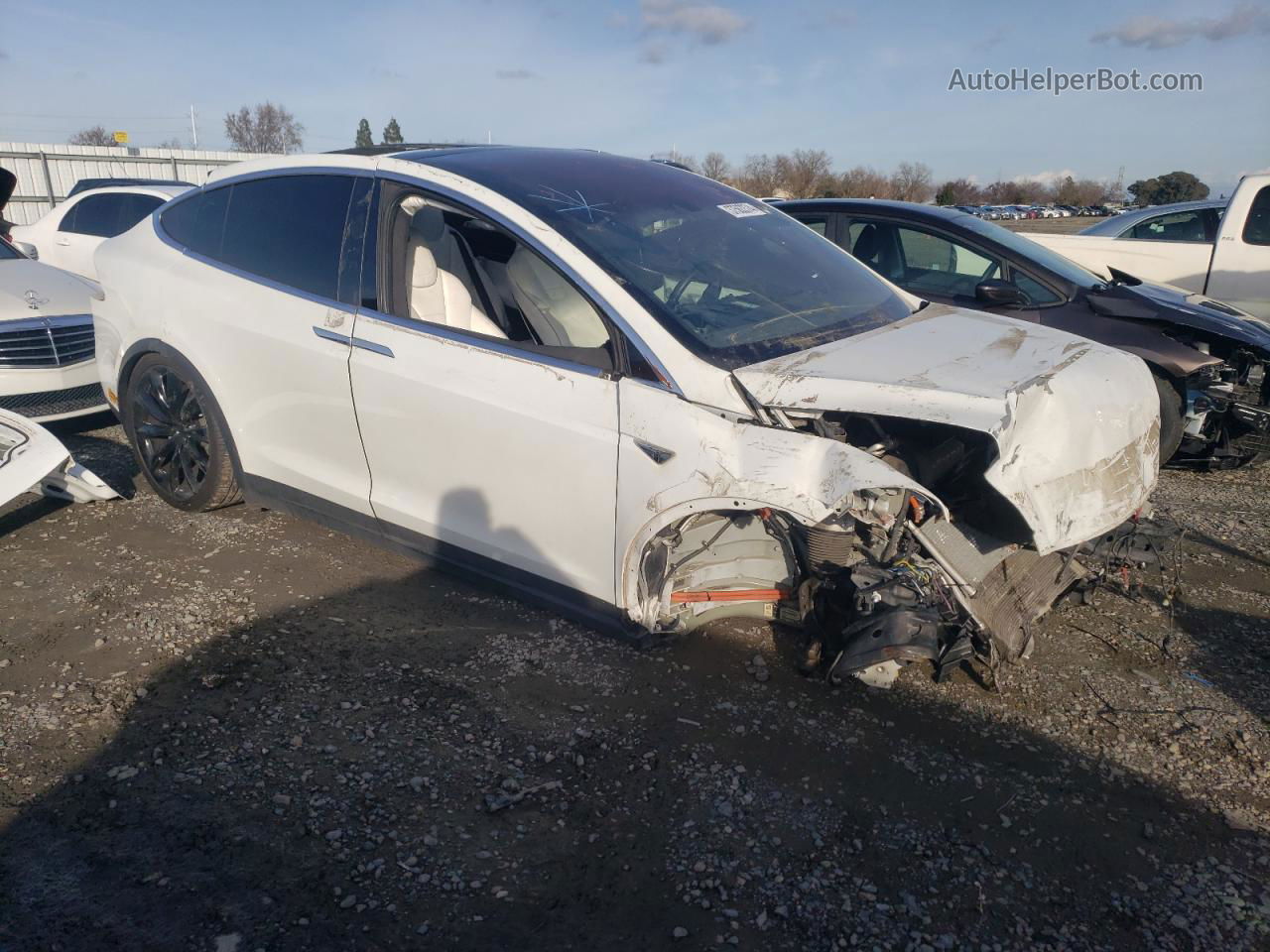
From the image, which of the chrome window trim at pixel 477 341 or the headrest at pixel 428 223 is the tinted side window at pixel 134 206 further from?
the chrome window trim at pixel 477 341

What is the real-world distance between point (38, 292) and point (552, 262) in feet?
16.6

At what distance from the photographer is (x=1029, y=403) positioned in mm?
2898

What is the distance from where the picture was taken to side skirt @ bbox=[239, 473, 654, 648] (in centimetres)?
352

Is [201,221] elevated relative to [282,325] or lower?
elevated

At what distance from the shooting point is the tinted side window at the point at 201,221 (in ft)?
14.7

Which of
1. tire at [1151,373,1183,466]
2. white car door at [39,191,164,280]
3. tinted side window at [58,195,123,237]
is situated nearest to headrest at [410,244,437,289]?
tire at [1151,373,1183,466]

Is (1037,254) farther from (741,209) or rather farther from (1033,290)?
(741,209)

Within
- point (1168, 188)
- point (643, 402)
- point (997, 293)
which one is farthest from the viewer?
point (1168, 188)

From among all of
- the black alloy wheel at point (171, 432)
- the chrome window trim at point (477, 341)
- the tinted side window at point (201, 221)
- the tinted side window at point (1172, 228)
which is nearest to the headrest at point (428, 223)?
the chrome window trim at point (477, 341)

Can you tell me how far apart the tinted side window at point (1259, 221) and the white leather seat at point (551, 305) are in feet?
26.0

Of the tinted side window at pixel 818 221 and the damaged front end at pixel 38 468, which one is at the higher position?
the tinted side window at pixel 818 221

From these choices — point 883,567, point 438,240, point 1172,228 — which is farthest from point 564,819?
point 1172,228

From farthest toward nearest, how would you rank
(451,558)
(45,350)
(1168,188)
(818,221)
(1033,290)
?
(1168,188) → (818,221) → (45,350) → (1033,290) → (451,558)

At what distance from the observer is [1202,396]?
19.5 ft
